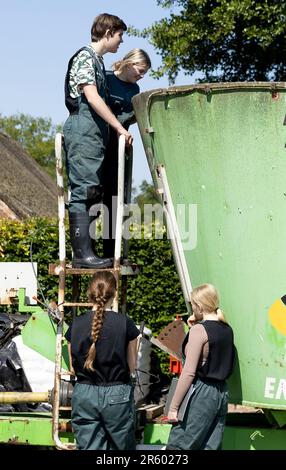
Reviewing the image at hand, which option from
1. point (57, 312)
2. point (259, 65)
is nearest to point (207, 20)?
point (259, 65)

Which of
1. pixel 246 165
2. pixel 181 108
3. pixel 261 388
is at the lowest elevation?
pixel 261 388

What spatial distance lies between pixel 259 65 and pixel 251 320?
12.6m

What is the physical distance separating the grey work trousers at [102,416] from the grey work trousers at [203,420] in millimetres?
290

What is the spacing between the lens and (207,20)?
15.8 metres

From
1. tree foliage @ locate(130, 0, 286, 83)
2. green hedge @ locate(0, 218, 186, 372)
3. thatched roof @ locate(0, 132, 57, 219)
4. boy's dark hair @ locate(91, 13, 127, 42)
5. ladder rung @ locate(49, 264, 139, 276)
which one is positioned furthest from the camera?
thatched roof @ locate(0, 132, 57, 219)

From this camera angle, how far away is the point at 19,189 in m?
22.5

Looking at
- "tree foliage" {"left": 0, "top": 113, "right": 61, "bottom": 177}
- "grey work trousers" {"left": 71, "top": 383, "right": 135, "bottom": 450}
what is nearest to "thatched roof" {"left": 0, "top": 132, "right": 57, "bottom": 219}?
"grey work trousers" {"left": 71, "top": 383, "right": 135, "bottom": 450}

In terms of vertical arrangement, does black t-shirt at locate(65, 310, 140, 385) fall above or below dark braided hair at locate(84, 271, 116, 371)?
below

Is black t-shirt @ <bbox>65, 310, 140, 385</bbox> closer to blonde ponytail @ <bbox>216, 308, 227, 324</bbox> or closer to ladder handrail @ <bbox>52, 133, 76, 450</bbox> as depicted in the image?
ladder handrail @ <bbox>52, 133, 76, 450</bbox>

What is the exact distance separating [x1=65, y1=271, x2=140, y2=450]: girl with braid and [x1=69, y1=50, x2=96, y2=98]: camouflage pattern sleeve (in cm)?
123

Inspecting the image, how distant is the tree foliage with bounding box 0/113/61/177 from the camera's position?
60938mm

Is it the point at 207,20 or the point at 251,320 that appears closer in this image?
the point at 251,320
